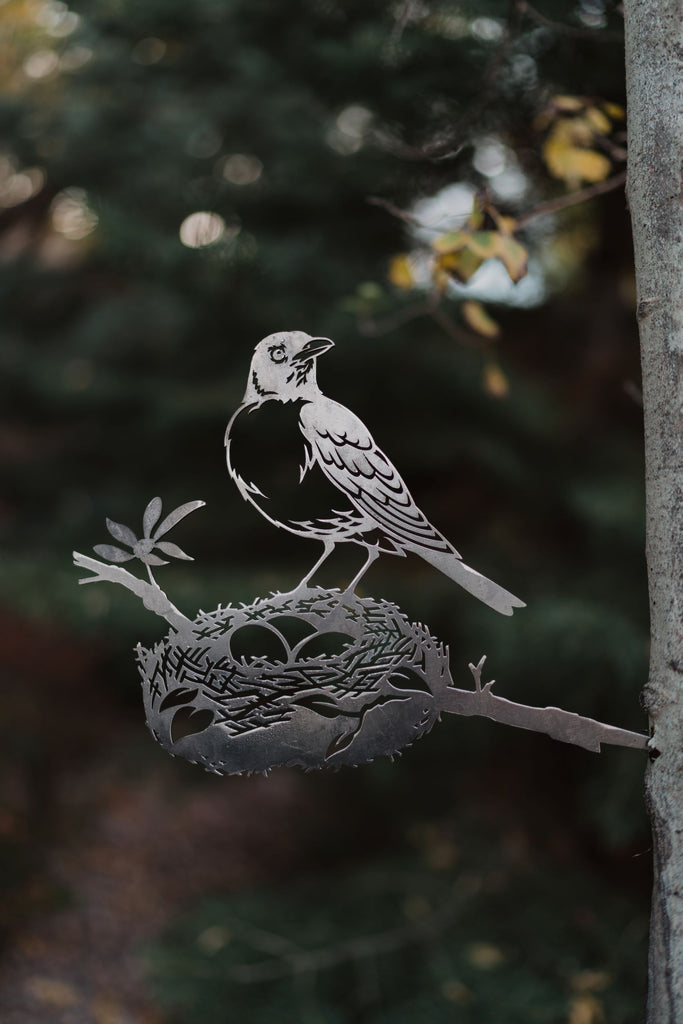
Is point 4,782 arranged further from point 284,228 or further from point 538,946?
point 284,228

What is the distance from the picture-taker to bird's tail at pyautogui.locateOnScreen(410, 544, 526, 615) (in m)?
0.98

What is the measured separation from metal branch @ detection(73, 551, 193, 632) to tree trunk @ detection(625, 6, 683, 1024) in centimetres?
57

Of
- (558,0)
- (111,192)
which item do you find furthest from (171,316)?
(558,0)

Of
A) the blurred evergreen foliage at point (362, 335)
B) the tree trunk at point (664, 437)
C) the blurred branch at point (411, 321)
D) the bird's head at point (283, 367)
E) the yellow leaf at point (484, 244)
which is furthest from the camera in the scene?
the blurred evergreen foliage at point (362, 335)

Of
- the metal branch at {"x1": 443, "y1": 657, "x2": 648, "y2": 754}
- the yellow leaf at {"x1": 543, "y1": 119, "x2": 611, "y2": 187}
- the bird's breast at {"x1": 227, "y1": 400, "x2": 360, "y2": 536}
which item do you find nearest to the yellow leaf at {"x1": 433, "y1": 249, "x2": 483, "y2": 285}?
the yellow leaf at {"x1": 543, "y1": 119, "x2": 611, "y2": 187}

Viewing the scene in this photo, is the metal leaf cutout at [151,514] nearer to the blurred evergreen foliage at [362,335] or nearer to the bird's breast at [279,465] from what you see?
the blurred evergreen foliage at [362,335]

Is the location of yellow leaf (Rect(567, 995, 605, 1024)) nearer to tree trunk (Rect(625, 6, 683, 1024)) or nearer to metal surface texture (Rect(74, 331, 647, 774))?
tree trunk (Rect(625, 6, 683, 1024))

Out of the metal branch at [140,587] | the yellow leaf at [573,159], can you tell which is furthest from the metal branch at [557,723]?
the yellow leaf at [573,159]

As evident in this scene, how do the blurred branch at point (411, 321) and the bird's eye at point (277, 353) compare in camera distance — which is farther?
the blurred branch at point (411, 321)

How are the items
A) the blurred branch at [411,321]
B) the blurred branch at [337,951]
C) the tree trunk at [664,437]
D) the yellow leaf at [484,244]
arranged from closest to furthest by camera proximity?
1. the tree trunk at [664,437]
2. the yellow leaf at [484,244]
3. the blurred branch at [411,321]
4. the blurred branch at [337,951]

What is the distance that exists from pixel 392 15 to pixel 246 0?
0.40 m

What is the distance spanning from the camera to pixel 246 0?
6.88ft

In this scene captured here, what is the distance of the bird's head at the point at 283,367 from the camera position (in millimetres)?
1056

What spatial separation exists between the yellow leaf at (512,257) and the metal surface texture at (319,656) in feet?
1.31
